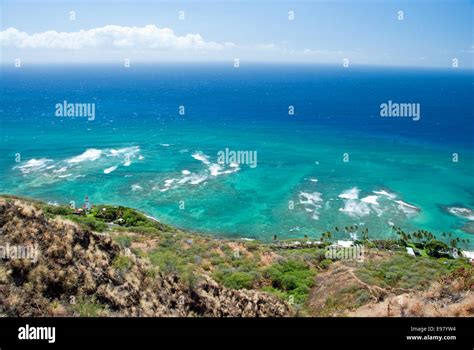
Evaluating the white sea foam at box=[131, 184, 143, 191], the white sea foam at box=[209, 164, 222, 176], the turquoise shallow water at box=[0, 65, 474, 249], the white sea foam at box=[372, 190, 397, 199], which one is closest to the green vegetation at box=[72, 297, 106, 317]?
the turquoise shallow water at box=[0, 65, 474, 249]

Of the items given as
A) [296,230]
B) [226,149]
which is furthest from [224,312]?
[226,149]

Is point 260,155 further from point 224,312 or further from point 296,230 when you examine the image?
point 224,312

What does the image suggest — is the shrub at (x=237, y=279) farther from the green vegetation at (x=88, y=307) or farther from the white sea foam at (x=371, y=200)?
the white sea foam at (x=371, y=200)

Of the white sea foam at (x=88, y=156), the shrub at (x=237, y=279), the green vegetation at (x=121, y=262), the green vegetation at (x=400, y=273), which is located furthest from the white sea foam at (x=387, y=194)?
the white sea foam at (x=88, y=156)

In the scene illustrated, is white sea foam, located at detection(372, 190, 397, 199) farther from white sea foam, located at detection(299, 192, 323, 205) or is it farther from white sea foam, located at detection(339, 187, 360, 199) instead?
white sea foam, located at detection(299, 192, 323, 205)
